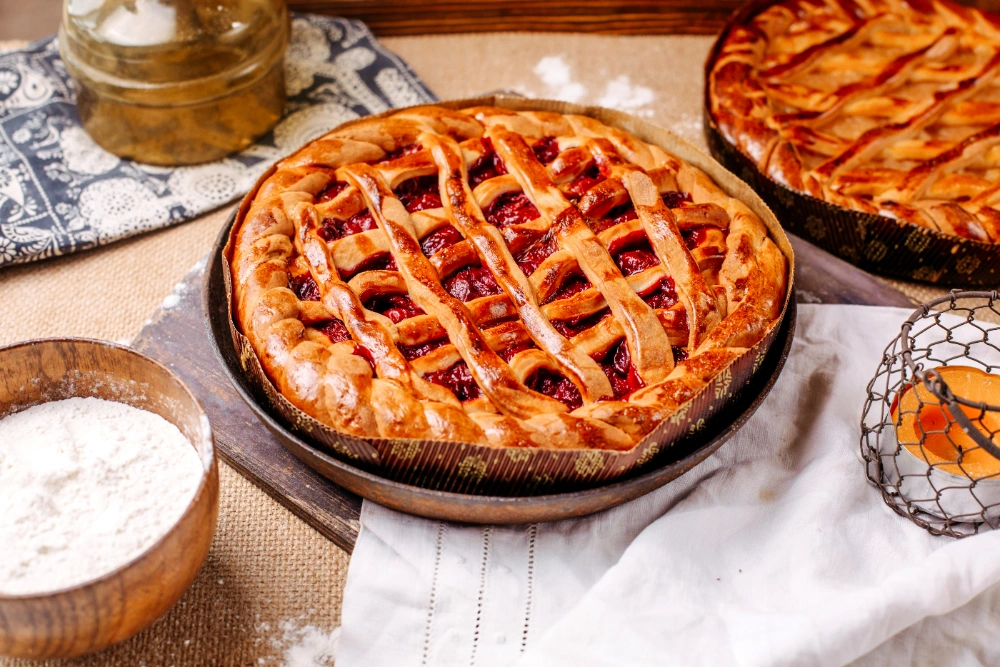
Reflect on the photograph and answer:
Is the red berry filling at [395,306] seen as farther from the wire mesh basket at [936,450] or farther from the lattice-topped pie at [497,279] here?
the wire mesh basket at [936,450]

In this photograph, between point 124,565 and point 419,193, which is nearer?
point 124,565

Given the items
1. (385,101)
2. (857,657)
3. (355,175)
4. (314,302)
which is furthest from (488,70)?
(857,657)

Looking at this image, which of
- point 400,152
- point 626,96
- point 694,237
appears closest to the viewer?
point 694,237

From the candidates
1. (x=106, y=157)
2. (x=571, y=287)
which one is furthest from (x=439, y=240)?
(x=106, y=157)

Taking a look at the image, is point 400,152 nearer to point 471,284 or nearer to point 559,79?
point 471,284

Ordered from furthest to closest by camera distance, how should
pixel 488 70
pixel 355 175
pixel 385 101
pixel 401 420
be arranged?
pixel 488 70, pixel 385 101, pixel 355 175, pixel 401 420

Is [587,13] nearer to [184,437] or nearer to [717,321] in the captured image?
[717,321]
